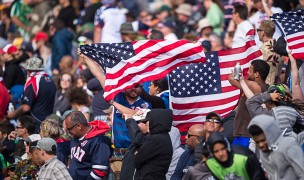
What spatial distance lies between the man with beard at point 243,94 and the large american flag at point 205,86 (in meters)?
1.16

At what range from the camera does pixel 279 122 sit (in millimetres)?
13211

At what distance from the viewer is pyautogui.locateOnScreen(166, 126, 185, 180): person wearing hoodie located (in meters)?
15.5

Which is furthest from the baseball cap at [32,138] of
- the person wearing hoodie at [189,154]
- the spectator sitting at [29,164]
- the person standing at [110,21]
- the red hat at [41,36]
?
the red hat at [41,36]

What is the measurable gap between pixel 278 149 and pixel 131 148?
3335 millimetres

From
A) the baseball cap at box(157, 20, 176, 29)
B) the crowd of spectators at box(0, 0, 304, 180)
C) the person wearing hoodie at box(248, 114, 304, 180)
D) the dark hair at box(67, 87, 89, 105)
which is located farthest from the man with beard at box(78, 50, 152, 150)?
the baseball cap at box(157, 20, 176, 29)

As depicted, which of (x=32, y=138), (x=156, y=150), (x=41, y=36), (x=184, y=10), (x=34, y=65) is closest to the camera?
(x=156, y=150)

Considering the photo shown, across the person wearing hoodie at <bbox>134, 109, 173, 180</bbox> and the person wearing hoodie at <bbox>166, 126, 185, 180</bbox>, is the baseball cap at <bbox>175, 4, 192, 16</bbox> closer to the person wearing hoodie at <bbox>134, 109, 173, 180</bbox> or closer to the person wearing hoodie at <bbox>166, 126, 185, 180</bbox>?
the person wearing hoodie at <bbox>166, 126, 185, 180</bbox>

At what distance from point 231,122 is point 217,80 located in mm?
1494

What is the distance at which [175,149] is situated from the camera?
1568cm

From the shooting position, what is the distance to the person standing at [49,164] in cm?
1464

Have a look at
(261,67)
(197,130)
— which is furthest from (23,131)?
(261,67)

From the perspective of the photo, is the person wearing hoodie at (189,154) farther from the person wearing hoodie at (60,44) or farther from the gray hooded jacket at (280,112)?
the person wearing hoodie at (60,44)

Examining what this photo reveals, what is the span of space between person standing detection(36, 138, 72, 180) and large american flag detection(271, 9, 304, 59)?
369cm

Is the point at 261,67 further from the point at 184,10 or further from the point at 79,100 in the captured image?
the point at 184,10
